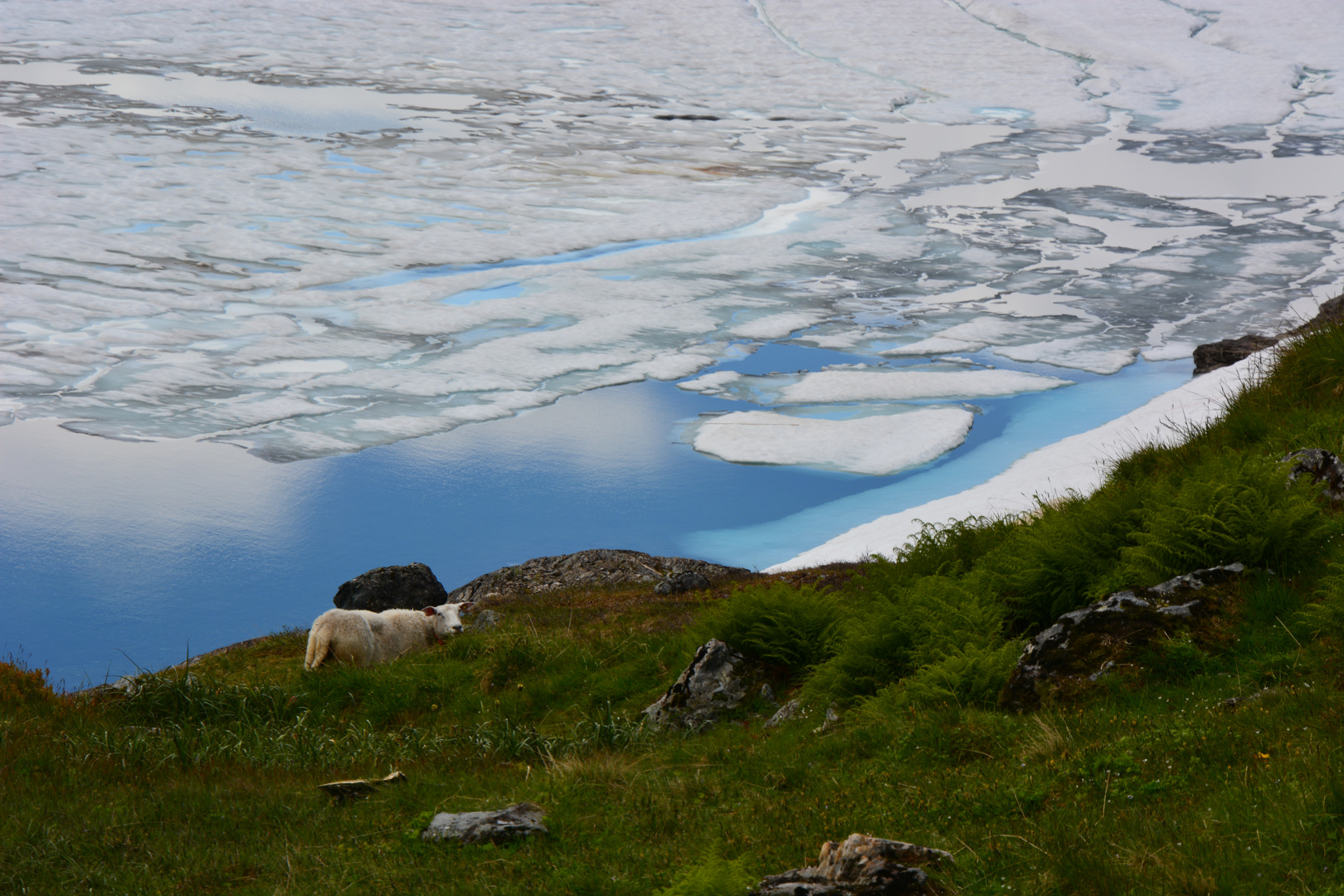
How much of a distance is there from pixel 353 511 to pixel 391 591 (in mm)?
5796

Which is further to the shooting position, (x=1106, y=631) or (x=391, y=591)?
(x=391, y=591)

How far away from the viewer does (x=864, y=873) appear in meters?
3.95

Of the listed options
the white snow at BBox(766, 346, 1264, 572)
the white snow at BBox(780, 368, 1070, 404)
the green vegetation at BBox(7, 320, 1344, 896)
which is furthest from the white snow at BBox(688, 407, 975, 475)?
the green vegetation at BBox(7, 320, 1344, 896)

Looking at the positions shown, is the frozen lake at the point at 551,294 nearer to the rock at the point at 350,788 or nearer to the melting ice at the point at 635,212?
the melting ice at the point at 635,212

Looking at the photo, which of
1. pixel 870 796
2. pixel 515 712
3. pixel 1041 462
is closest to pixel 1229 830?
pixel 870 796

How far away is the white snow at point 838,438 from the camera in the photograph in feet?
72.6

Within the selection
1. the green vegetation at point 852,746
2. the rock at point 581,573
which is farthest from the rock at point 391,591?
the green vegetation at point 852,746

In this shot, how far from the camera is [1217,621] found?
239 inches

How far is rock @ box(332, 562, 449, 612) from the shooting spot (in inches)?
625

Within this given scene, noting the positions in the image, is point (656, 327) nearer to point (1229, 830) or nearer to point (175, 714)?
point (175, 714)

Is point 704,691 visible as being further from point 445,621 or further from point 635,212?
point 635,212

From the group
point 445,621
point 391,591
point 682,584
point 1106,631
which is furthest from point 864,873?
point 391,591

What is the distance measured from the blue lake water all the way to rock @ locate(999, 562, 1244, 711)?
1385 cm

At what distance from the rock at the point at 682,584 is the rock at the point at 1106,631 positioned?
833 centimetres
